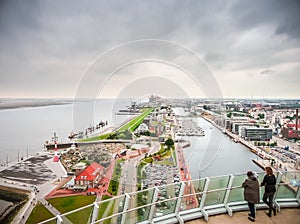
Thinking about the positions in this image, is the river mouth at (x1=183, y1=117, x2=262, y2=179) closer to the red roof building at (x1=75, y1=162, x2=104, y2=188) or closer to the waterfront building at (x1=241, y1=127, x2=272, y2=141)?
the waterfront building at (x1=241, y1=127, x2=272, y2=141)

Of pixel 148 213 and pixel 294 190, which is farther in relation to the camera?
pixel 294 190

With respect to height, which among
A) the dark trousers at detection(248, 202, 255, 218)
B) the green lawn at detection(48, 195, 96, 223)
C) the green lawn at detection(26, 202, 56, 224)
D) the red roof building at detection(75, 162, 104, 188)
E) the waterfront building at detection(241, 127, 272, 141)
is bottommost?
the green lawn at detection(26, 202, 56, 224)

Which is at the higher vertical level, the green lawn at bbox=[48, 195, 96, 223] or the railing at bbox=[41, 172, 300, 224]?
the railing at bbox=[41, 172, 300, 224]

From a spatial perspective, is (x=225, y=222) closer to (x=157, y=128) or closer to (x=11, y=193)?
(x=11, y=193)

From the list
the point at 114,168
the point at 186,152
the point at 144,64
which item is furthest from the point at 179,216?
the point at 186,152

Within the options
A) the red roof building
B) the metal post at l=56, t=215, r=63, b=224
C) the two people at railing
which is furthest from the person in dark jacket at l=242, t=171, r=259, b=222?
the red roof building

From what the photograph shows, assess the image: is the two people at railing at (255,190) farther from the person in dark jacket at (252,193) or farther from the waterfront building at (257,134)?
the waterfront building at (257,134)
